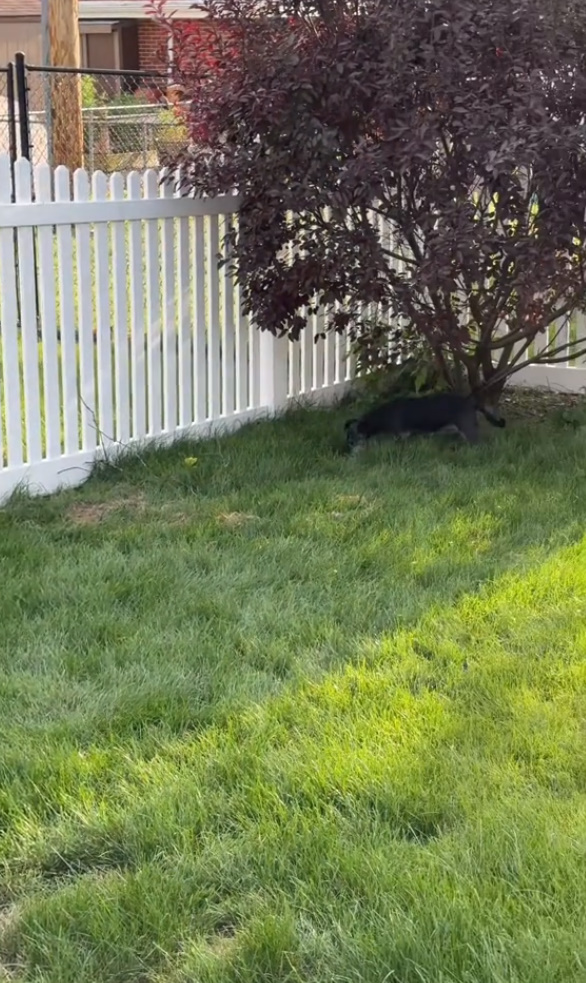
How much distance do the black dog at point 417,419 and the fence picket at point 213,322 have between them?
81 centimetres

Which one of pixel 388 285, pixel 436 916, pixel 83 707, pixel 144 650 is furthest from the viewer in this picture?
pixel 388 285

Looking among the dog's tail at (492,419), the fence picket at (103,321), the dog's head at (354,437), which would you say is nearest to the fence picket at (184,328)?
the fence picket at (103,321)

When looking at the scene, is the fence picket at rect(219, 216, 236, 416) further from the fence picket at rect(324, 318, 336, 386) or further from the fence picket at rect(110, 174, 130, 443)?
the fence picket at rect(324, 318, 336, 386)

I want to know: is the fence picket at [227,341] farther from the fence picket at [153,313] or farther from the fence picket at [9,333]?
the fence picket at [9,333]

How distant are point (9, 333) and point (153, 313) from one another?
1.02 metres

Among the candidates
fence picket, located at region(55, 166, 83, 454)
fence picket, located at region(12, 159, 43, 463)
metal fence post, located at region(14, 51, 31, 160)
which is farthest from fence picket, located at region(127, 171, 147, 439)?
metal fence post, located at region(14, 51, 31, 160)

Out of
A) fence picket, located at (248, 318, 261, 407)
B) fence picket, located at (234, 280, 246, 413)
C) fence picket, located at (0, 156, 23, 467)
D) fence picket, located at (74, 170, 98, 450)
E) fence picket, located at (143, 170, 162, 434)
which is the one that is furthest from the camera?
fence picket, located at (248, 318, 261, 407)

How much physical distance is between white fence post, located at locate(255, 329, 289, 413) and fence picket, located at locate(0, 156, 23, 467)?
198 cm

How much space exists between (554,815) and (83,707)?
Answer: 1359 mm

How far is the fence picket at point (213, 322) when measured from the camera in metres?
6.15

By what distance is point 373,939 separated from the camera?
219cm

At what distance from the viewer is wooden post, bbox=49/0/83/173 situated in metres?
10.7

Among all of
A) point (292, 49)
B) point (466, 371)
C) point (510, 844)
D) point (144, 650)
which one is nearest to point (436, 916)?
point (510, 844)

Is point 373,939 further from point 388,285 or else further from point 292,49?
point 292,49
